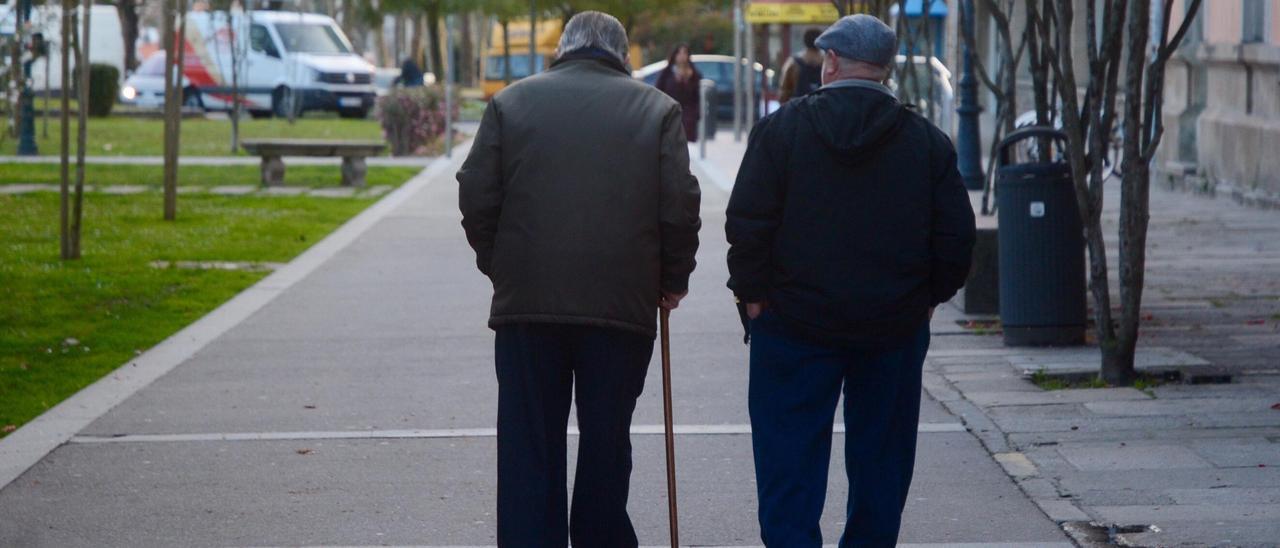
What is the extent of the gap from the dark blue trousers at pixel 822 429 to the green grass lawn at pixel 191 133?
2131 centimetres

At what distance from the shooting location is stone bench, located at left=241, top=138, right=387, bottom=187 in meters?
19.8

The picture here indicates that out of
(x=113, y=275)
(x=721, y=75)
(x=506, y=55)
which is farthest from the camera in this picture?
(x=506, y=55)

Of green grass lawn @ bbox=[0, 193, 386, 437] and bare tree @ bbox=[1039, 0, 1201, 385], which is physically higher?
bare tree @ bbox=[1039, 0, 1201, 385]

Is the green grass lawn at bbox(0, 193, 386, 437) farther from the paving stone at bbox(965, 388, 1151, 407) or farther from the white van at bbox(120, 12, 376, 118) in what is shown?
the white van at bbox(120, 12, 376, 118)

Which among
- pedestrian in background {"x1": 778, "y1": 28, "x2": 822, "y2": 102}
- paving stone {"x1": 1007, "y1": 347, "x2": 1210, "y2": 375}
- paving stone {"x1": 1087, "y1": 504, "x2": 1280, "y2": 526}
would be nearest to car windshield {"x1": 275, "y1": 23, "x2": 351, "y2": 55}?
pedestrian in background {"x1": 778, "y1": 28, "x2": 822, "y2": 102}

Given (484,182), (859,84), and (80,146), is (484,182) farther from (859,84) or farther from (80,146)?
(80,146)

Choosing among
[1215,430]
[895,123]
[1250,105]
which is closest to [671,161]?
[895,123]

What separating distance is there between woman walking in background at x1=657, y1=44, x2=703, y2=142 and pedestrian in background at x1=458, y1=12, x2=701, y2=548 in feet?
66.8

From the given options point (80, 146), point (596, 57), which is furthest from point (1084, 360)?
point (80, 146)

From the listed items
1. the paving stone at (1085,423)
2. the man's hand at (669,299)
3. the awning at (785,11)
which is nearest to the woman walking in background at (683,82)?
the awning at (785,11)

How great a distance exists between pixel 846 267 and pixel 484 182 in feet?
3.13

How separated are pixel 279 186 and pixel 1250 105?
1010 centimetres

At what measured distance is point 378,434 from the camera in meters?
7.37

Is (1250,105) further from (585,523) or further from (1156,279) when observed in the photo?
(585,523)
